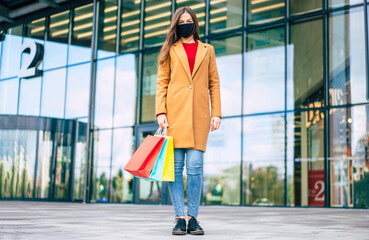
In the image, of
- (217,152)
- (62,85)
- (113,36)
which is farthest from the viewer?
(62,85)

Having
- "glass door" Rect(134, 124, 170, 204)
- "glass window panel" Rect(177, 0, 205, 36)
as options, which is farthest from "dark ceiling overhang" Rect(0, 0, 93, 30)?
"glass door" Rect(134, 124, 170, 204)

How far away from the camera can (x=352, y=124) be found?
11656mm

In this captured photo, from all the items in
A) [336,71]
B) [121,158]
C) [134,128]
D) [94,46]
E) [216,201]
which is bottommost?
[216,201]

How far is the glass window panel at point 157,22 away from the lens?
48.9 feet

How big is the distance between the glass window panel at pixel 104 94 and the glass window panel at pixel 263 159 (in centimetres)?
487

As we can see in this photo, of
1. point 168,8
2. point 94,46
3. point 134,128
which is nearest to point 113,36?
point 94,46

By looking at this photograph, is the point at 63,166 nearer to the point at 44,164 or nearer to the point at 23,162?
the point at 44,164

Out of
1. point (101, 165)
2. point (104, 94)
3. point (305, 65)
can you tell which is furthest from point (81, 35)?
point (305, 65)

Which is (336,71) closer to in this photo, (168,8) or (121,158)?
(168,8)

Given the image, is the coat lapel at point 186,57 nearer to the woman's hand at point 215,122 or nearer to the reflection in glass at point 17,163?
the woman's hand at point 215,122

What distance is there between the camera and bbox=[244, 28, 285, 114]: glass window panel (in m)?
13.0

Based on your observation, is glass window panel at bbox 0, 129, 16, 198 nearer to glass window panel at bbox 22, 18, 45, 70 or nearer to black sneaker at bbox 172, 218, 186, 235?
glass window panel at bbox 22, 18, 45, 70

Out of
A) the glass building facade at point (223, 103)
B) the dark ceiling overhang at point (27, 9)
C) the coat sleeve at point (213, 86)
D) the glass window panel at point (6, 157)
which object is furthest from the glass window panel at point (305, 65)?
the glass window panel at point (6, 157)

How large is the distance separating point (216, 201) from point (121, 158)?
3.42m
